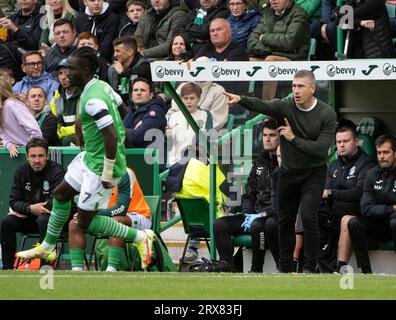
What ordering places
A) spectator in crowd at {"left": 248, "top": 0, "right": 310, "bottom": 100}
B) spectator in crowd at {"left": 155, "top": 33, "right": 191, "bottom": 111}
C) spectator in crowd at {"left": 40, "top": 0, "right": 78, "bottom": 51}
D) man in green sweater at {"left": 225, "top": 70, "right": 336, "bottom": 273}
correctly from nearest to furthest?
1. man in green sweater at {"left": 225, "top": 70, "right": 336, "bottom": 273}
2. spectator in crowd at {"left": 248, "top": 0, "right": 310, "bottom": 100}
3. spectator in crowd at {"left": 155, "top": 33, "right": 191, "bottom": 111}
4. spectator in crowd at {"left": 40, "top": 0, "right": 78, "bottom": 51}

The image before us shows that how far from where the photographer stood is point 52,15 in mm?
21250

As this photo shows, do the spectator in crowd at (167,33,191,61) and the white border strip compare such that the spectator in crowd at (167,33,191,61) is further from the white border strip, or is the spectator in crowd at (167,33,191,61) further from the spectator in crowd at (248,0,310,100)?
the white border strip

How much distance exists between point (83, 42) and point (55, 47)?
902 millimetres

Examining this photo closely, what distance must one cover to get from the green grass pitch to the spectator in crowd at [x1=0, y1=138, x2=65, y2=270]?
324 cm

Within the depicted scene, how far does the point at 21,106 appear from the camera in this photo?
17.2m

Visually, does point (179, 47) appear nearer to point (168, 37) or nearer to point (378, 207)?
point (168, 37)

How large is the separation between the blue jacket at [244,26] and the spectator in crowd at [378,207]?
386 cm

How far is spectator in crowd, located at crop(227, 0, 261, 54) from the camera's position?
1847 cm

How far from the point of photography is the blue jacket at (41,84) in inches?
754

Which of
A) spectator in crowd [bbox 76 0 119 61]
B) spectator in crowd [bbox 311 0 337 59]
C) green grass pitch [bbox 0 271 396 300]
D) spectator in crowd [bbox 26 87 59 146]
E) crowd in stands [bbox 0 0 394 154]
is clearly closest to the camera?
green grass pitch [bbox 0 271 396 300]

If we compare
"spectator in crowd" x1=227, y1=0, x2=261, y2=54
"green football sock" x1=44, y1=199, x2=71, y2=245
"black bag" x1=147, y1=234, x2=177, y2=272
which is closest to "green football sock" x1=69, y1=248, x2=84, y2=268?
"green football sock" x1=44, y1=199, x2=71, y2=245

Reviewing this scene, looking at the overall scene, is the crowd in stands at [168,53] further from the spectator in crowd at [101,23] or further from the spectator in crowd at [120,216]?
the spectator in crowd at [120,216]
